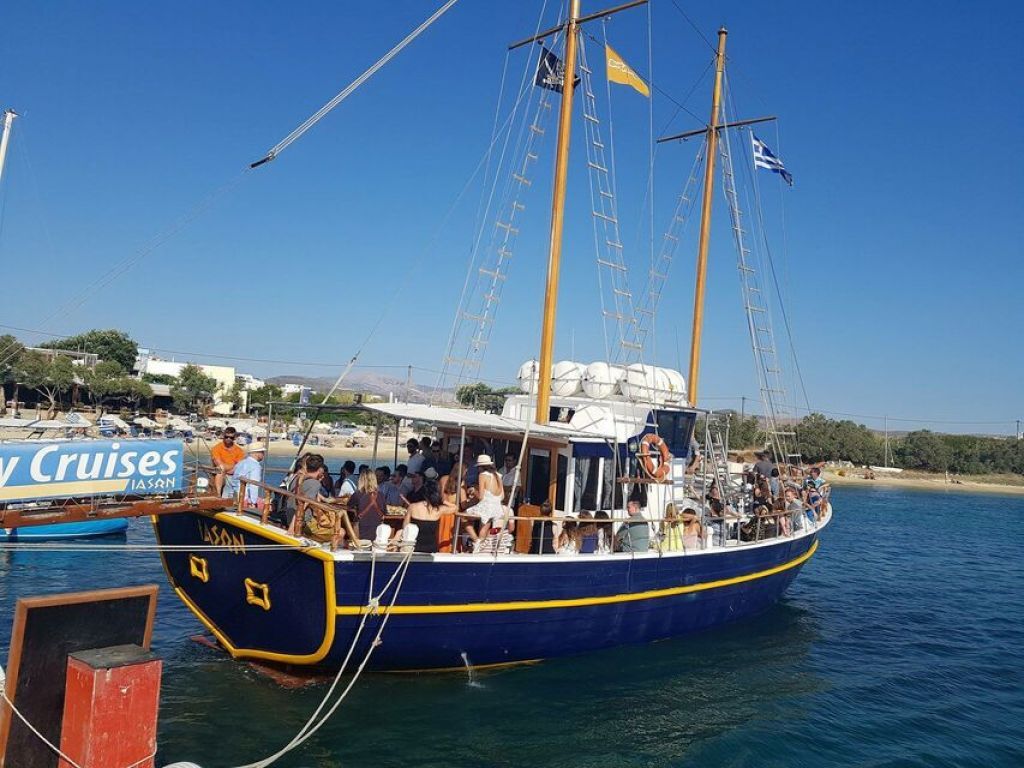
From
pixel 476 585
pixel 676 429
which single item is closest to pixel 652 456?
pixel 676 429

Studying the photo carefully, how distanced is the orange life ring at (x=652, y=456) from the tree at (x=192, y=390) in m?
64.6

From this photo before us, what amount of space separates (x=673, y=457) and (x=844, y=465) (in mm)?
85383

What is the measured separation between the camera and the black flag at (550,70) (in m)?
15.3

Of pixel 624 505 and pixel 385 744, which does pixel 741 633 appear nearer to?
pixel 624 505

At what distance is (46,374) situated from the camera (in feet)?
201

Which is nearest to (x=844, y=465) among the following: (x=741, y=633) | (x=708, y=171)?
(x=708, y=171)

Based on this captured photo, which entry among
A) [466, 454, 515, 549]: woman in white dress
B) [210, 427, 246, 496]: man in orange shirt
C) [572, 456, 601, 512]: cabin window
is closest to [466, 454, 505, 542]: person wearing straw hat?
[466, 454, 515, 549]: woman in white dress

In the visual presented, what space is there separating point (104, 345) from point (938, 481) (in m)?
94.8

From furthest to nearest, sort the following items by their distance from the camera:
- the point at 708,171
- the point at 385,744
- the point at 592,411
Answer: the point at 708,171
the point at 592,411
the point at 385,744

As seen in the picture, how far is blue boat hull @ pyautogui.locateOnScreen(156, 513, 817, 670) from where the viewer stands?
978cm

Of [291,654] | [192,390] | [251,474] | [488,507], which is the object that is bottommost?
[291,654]

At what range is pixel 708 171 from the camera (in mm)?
23641

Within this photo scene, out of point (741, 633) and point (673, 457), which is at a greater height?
point (673, 457)

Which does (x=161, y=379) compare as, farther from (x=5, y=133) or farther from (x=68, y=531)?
(x=5, y=133)
